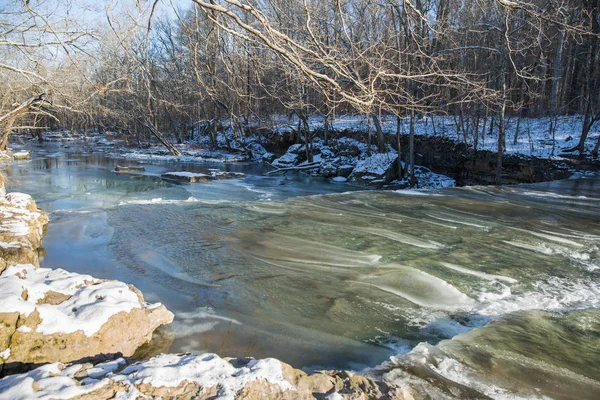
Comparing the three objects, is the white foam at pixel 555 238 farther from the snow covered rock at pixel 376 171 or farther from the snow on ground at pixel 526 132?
the snow covered rock at pixel 376 171

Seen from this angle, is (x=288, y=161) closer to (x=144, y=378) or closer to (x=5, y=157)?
(x=5, y=157)

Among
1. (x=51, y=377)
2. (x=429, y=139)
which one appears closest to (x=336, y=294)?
(x=51, y=377)

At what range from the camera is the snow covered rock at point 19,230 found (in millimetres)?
5555

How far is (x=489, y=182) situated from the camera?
1781 centimetres

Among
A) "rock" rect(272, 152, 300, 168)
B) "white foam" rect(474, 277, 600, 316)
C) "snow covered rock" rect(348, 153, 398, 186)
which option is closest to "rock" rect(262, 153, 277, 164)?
"rock" rect(272, 152, 300, 168)

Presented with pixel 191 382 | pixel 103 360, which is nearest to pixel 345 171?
pixel 103 360

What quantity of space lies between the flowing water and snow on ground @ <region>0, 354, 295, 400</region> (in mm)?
977

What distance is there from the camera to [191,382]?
2451mm

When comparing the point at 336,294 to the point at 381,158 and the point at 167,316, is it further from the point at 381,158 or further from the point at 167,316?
the point at 381,158

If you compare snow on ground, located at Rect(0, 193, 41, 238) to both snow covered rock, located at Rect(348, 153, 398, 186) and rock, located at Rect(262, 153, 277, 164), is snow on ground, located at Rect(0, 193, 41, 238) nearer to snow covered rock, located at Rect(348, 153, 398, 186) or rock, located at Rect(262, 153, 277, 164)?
snow covered rock, located at Rect(348, 153, 398, 186)

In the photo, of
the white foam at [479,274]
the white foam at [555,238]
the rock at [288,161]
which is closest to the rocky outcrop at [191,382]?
the white foam at [479,274]

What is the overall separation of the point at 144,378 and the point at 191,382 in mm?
283

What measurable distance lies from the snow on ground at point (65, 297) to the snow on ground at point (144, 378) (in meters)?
0.69

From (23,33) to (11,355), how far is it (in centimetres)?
659
